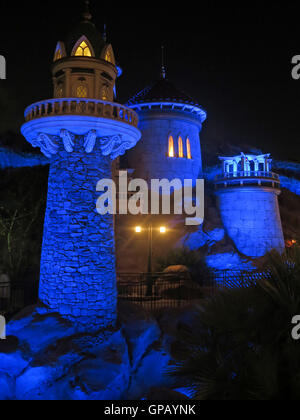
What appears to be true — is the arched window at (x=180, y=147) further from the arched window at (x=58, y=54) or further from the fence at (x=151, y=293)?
the arched window at (x=58, y=54)

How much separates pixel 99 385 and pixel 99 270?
3.31 meters

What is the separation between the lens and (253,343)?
7.27 meters

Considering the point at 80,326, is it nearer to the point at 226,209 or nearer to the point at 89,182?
the point at 89,182

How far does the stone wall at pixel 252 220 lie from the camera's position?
86.6ft

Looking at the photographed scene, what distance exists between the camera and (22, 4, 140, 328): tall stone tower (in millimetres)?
→ 12336

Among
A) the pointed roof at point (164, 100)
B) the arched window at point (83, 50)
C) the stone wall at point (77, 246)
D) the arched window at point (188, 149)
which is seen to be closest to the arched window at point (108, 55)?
the arched window at point (83, 50)

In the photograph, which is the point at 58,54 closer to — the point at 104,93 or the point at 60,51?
the point at 60,51

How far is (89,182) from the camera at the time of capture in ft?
41.8

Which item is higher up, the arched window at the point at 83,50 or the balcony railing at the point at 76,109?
the arched window at the point at 83,50

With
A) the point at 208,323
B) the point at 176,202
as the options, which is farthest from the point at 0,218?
the point at 208,323

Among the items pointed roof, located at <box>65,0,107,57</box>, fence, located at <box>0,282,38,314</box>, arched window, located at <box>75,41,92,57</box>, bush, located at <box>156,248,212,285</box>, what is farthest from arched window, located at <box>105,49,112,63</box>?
bush, located at <box>156,248,212,285</box>

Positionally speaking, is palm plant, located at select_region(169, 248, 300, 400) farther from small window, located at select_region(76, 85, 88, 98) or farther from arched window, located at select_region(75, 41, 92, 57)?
arched window, located at select_region(75, 41, 92, 57)

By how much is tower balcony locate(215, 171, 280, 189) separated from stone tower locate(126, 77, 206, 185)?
2680 mm

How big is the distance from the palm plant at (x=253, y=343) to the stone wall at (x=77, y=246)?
551cm
